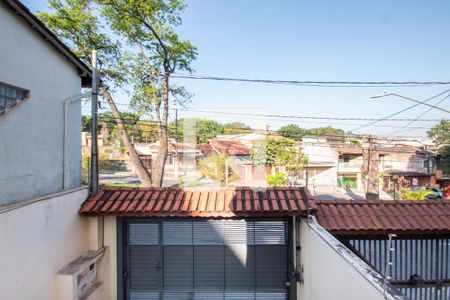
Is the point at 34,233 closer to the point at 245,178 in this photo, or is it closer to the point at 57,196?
the point at 57,196

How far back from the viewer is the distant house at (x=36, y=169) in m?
3.29

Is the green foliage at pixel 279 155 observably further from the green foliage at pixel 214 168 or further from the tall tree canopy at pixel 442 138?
the tall tree canopy at pixel 442 138

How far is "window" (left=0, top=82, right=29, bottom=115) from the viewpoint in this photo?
3584 millimetres

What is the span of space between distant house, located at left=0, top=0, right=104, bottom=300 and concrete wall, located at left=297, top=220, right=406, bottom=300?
380 centimetres

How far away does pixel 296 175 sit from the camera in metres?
24.3

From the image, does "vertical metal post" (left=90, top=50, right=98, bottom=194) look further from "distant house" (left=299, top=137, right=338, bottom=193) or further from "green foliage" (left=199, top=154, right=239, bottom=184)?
"distant house" (left=299, top=137, right=338, bottom=193)

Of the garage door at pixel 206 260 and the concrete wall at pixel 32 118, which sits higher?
the concrete wall at pixel 32 118

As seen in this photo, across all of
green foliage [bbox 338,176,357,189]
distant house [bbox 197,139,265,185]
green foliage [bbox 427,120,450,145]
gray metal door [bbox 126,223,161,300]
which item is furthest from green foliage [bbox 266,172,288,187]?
green foliage [bbox 427,120,450,145]

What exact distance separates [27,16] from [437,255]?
8112 millimetres

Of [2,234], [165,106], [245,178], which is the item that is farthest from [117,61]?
[2,234]

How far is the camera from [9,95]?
3697mm

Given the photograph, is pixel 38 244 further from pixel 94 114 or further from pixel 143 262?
pixel 94 114

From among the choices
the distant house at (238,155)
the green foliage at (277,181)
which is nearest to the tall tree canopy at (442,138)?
the green foliage at (277,181)

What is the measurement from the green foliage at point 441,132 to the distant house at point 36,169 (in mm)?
39967
